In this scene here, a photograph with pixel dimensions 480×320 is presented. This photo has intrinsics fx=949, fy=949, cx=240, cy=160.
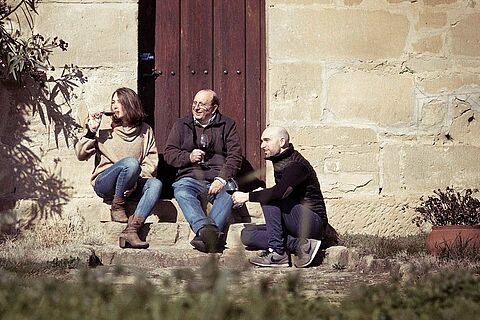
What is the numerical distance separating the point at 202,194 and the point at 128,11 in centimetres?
168

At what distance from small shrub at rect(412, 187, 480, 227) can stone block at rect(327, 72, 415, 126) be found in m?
0.82

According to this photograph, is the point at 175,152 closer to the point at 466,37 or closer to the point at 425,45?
the point at 425,45

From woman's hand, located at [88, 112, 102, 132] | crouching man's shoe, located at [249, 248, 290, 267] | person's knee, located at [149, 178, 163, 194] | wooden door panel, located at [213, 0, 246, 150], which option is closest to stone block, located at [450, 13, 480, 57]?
wooden door panel, located at [213, 0, 246, 150]

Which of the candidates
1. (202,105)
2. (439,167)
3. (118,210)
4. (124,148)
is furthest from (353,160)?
(118,210)

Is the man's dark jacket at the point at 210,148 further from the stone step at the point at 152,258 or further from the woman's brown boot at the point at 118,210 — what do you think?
the stone step at the point at 152,258

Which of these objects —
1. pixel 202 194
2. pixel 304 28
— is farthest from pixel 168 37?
pixel 202 194

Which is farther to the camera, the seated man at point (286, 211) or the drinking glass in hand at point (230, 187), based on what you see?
the drinking glass in hand at point (230, 187)

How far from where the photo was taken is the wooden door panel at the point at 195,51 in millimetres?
7957

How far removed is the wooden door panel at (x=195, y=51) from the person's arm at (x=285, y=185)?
1.61 metres

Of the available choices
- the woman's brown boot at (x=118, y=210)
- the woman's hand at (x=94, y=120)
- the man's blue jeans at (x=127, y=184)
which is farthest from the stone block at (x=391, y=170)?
the woman's hand at (x=94, y=120)

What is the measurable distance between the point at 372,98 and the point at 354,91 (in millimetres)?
158

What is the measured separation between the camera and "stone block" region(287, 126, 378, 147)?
301 inches

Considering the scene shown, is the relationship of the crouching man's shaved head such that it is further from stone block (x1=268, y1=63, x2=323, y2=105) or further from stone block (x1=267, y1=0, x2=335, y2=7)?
stone block (x1=267, y1=0, x2=335, y2=7)

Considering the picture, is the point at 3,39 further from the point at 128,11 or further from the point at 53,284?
the point at 53,284
